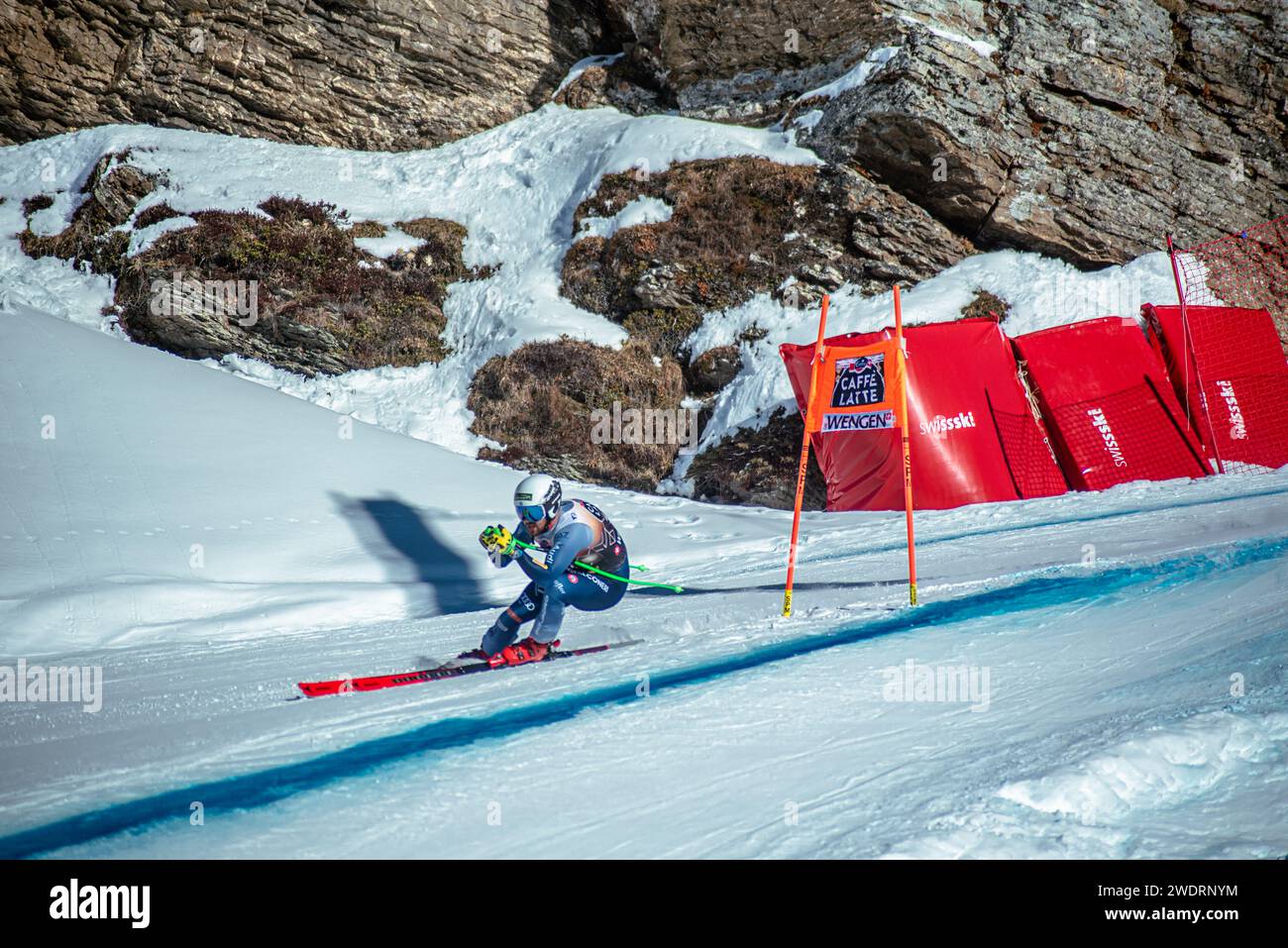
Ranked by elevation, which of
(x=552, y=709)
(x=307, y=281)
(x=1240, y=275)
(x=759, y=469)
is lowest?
(x=552, y=709)

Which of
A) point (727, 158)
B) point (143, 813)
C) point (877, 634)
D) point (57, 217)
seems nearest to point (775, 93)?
point (727, 158)

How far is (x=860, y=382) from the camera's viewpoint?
7.37 m

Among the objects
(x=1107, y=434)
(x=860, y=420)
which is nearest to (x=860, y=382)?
(x=860, y=420)

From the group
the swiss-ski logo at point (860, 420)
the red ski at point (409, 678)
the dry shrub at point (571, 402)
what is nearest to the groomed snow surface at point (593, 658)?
the red ski at point (409, 678)

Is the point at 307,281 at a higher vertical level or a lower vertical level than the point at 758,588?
higher

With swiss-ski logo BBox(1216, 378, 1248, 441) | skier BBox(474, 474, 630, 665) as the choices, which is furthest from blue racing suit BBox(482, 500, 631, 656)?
swiss-ski logo BBox(1216, 378, 1248, 441)

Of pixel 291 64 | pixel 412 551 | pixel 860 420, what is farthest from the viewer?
pixel 291 64

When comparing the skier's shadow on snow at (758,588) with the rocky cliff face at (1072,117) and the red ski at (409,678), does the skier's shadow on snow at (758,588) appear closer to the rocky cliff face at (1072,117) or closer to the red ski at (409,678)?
the red ski at (409,678)

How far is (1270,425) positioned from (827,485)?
19.0ft

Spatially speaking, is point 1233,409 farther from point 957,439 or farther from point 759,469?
point 759,469

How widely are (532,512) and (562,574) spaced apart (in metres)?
0.54

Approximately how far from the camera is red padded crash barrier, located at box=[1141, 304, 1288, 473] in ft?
34.6

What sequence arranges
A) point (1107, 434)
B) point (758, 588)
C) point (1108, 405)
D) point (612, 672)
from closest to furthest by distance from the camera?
1. point (612, 672)
2. point (758, 588)
3. point (1107, 434)
4. point (1108, 405)

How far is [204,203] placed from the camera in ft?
59.1
